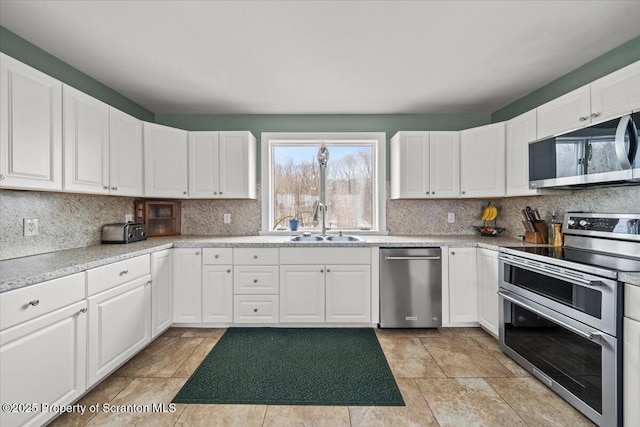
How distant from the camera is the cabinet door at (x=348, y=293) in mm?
2656

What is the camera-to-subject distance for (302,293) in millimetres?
2664

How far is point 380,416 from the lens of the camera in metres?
1.59

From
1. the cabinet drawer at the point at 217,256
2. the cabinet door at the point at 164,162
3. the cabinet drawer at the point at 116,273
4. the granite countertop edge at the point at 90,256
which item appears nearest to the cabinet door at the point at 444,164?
the granite countertop edge at the point at 90,256

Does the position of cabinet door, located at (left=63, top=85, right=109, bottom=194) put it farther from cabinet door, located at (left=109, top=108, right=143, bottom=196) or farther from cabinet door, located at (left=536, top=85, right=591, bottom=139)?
cabinet door, located at (left=536, top=85, right=591, bottom=139)

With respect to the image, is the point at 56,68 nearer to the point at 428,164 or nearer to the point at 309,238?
the point at 309,238

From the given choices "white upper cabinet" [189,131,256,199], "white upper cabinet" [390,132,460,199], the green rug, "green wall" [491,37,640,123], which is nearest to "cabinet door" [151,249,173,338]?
the green rug

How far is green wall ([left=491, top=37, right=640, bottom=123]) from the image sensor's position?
1942 mm

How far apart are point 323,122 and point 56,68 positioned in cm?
245

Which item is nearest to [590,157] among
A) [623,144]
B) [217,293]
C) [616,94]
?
[623,144]

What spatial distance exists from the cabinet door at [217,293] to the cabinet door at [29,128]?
4.36 feet

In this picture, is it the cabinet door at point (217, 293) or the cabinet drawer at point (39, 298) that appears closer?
the cabinet drawer at point (39, 298)

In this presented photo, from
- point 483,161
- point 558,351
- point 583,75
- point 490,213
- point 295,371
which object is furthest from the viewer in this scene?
point 490,213

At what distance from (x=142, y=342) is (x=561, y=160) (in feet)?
11.5

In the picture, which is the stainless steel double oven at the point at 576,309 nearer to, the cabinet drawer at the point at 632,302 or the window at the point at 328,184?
the cabinet drawer at the point at 632,302
